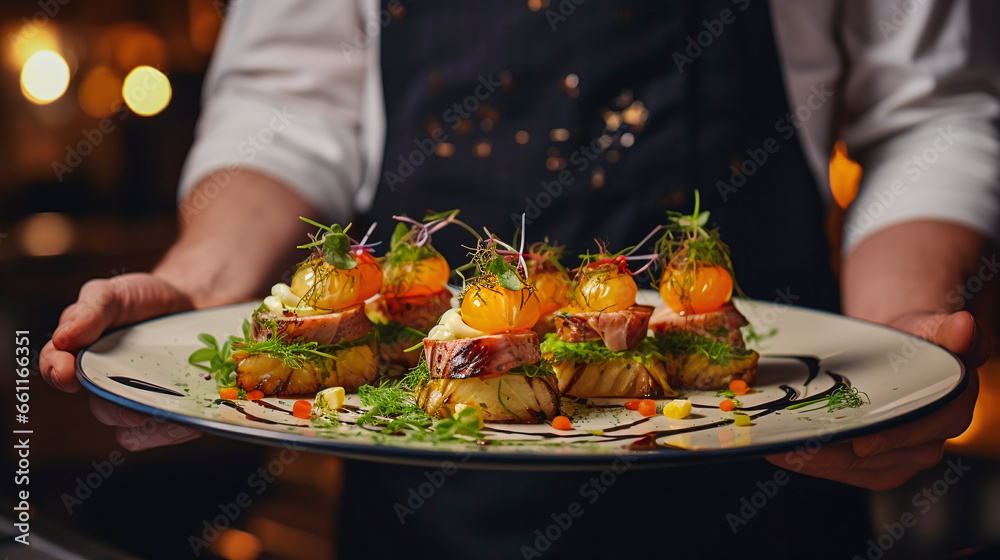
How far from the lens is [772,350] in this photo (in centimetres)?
219

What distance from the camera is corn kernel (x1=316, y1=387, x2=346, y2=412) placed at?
170 centimetres

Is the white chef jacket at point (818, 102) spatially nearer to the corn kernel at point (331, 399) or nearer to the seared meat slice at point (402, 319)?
the seared meat slice at point (402, 319)

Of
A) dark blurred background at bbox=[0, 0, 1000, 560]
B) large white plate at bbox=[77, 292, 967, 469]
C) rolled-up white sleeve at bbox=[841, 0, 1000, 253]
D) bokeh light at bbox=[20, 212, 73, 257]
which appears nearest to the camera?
large white plate at bbox=[77, 292, 967, 469]

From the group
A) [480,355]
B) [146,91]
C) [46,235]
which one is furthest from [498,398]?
[146,91]

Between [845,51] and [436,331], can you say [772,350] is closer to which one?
[436,331]

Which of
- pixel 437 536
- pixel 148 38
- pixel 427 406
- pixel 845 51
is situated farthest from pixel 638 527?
pixel 148 38

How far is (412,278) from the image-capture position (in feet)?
6.84

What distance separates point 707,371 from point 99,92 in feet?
18.6

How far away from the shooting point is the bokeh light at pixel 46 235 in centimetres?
532

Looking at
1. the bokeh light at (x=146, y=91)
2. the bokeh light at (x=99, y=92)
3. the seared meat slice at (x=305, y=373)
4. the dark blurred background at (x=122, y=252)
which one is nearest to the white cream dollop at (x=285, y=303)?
the seared meat slice at (x=305, y=373)

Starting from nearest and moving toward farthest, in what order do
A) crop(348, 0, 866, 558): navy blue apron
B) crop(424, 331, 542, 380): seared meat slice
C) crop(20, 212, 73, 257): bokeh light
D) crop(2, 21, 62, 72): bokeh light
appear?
crop(424, 331, 542, 380): seared meat slice
crop(348, 0, 866, 558): navy blue apron
crop(20, 212, 73, 257): bokeh light
crop(2, 21, 62, 72): bokeh light

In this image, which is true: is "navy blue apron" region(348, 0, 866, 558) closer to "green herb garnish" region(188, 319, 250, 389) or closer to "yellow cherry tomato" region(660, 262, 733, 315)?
"yellow cherry tomato" region(660, 262, 733, 315)

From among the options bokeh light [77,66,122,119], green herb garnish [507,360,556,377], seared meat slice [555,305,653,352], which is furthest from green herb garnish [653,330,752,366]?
bokeh light [77,66,122,119]

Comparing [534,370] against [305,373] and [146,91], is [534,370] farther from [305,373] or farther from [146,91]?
[146,91]
